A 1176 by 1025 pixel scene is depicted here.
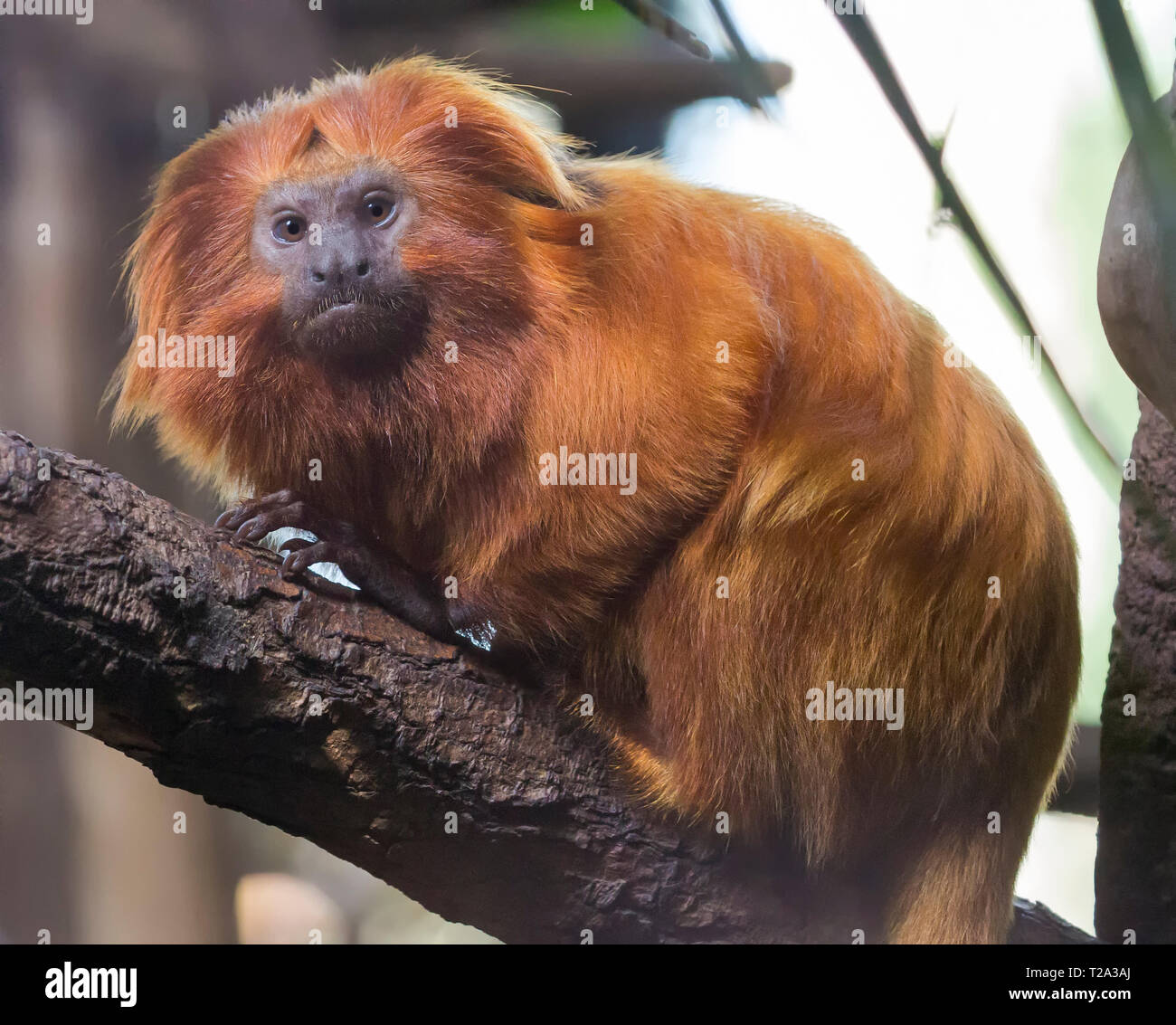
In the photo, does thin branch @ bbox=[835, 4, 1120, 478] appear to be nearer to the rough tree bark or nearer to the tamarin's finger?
the rough tree bark

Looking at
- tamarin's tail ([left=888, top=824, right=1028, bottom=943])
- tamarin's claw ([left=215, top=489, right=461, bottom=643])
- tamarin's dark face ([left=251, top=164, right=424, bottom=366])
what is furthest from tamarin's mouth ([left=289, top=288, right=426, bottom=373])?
tamarin's tail ([left=888, top=824, right=1028, bottom=943])

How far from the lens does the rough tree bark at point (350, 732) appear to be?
131cm

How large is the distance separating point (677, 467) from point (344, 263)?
68cm

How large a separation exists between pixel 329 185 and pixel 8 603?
0.88 meters

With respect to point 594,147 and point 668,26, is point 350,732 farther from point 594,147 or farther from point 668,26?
point 668,26

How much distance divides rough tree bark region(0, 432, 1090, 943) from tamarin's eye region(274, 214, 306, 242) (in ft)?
1.91

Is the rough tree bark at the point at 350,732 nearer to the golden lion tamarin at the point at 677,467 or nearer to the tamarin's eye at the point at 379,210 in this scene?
the golden lion tamarin at the point at 677,467

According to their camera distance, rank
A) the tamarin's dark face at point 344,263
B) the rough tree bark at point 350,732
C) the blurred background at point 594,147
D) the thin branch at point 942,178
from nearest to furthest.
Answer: the rough tree bark at point 350,732 < the thin branch at point 942,178 < the tamarin's dark face at point 344,263 < the blurred background at point 594,147

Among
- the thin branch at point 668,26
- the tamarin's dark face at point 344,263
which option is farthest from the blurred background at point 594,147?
the tamarin's dark face at point 344,263

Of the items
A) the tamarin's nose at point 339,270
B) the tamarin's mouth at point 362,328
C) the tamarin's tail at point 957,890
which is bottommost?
the tamarin's tail at point 957,890

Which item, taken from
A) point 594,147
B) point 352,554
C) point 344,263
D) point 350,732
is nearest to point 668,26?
point 594,147

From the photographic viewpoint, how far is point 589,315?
179cm

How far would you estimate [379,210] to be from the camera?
174 centimetres

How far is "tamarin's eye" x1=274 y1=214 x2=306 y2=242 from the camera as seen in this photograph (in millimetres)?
1743
